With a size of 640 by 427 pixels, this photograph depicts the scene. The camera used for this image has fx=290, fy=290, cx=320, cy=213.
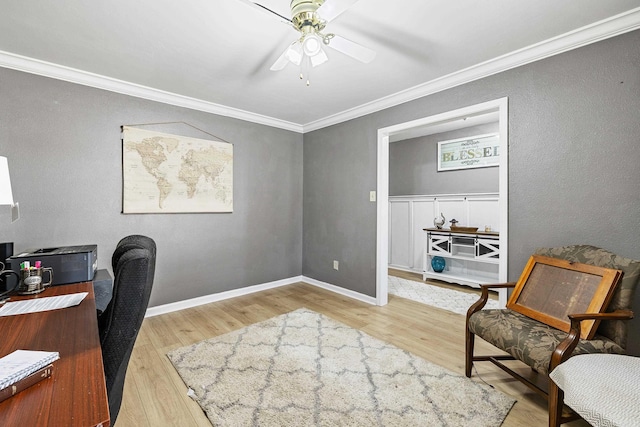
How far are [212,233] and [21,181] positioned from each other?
5.55 ft

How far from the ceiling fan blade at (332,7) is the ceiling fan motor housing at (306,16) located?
90 millimetres

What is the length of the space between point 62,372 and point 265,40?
2168 millimetres

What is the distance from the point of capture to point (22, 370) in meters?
0.72

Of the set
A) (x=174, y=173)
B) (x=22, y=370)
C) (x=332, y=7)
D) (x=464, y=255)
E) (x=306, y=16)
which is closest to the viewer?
(x=22, y=370)

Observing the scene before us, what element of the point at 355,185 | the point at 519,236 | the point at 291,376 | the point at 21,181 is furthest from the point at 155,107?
the point at 519,236

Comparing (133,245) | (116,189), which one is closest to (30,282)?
(133,245)

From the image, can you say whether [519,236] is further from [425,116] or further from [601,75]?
[425,116]

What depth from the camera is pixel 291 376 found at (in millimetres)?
1985

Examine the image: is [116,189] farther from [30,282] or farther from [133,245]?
[133,245]

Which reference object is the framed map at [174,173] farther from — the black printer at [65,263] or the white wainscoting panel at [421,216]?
the white wainscoting panel at [421,216]

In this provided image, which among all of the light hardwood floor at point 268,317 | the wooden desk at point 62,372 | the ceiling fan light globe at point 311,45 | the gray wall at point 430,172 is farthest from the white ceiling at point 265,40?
the light hardwood floor at point 268,317

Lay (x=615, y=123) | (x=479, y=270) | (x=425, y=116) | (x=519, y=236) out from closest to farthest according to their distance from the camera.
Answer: (x=615, y=123) → (x=519, y=236) → (x=425, y=116) → (x=479, y=270)

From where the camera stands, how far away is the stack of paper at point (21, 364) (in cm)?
69

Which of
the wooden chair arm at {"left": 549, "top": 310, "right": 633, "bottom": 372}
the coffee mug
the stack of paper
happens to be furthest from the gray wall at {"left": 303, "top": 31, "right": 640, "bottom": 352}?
the coffee mug
